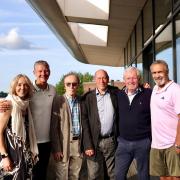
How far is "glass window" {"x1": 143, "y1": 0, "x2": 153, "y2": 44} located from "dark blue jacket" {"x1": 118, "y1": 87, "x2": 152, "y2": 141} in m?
5.46

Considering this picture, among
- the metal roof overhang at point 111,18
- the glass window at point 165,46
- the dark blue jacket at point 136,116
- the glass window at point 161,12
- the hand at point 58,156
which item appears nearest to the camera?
the dark blue jacket at point 136,116

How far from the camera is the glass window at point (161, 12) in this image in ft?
25.9

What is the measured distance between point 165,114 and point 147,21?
22.5 feet

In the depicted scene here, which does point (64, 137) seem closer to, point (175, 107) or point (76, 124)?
point (76, 124)

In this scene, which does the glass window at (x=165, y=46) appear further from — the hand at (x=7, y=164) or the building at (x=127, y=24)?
the hand at (x=7, y=164)

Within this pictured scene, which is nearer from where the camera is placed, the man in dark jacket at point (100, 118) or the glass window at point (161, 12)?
the man in dark jacket at point (100, 118)

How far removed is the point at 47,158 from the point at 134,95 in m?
1.22

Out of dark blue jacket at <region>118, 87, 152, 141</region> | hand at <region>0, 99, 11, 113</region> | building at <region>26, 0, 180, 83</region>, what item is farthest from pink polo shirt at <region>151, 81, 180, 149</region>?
building at <region>26, 0, 180, 83</region>

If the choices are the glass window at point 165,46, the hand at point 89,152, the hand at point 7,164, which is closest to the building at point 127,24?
the glass window at point 165,46

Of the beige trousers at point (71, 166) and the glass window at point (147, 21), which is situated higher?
the glass window at point (147, 21)

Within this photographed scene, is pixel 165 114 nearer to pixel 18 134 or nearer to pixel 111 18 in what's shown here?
pixel 18 134

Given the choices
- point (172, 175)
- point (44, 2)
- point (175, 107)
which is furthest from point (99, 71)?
point (44, 2)

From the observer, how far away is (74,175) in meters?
5.15

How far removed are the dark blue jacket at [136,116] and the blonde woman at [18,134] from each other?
1.07m
